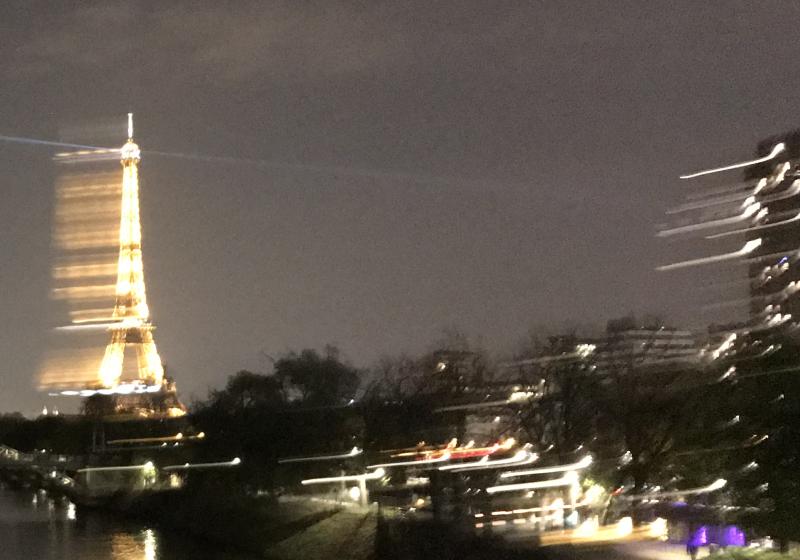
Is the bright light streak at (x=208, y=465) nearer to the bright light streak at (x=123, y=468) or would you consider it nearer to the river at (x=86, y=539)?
the river at (x=86, y=539)

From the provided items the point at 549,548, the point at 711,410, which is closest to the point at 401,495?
the point at 549,548

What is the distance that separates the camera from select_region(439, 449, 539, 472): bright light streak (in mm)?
14914

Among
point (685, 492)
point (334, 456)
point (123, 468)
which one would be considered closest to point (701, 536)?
point (685, 492)

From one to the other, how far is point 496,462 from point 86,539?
21.2 feet

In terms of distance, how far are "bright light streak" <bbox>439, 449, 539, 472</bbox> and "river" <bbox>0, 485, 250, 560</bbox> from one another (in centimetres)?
322

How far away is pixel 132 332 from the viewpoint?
29516mm

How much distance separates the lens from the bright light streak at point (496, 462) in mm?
14914

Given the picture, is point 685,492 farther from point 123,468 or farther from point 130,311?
point 130,311

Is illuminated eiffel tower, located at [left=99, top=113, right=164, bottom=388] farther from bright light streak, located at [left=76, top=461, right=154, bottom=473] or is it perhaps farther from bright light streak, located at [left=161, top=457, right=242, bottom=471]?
bright light streak, located at [left=161, top=457, right=242, bottom=471]

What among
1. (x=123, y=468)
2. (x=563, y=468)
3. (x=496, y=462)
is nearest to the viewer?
(x=563, y=468)

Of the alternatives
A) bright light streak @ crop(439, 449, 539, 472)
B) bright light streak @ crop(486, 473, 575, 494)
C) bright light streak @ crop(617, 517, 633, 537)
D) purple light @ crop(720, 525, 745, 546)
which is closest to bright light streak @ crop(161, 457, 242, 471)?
bright light streak @ crop(439, 449, 539, 472)

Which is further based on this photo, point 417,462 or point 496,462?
point 417,462

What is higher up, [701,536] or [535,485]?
[535,485]

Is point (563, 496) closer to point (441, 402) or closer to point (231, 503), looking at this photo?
point (441, 402)
